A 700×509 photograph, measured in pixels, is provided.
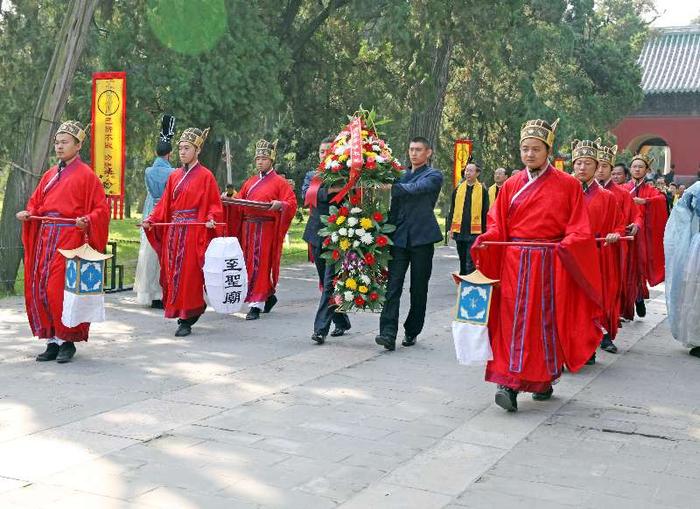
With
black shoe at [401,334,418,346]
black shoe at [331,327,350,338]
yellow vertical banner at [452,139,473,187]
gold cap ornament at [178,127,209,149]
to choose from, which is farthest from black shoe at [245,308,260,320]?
yellow vertical banner at [452,139,473,187]

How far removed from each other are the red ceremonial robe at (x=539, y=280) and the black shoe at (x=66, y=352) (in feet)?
10.3

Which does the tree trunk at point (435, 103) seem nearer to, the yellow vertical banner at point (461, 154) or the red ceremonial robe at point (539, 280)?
the yellow vertical banner at point (461, 154)

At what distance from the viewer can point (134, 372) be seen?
736 centimetres

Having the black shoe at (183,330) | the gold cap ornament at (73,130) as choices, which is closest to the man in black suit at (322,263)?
the black shoe at (183,330)

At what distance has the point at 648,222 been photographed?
11.6 metres

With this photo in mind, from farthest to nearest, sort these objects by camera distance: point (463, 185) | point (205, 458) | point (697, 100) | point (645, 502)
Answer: point (697, 100) → point (463, 185) → point (205, 458) → point (645, 502)

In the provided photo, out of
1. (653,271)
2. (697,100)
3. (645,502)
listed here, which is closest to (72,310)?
(645,502)

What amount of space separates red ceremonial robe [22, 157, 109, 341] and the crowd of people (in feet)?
0.03

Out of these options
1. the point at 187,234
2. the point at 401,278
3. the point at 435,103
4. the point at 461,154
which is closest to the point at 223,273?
the point at 187,234

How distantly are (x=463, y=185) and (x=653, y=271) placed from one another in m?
3.67

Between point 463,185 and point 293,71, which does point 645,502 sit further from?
point 293,71

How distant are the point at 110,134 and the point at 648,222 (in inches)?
247

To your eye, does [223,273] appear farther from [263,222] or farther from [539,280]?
[539,280]

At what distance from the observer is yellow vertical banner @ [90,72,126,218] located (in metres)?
12.6
